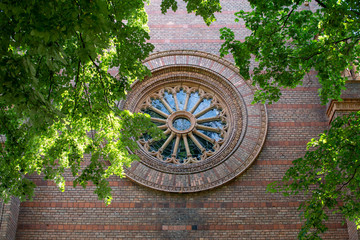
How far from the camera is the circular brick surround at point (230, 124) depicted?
11.1 metres

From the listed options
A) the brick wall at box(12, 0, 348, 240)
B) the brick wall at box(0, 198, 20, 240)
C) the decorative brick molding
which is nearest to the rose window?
the brick wall at box(12, 0, 348, 240)

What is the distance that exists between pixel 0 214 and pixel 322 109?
878 cm

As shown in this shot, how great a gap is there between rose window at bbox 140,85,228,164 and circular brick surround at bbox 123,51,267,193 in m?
0.25

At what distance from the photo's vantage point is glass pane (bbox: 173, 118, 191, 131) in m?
12.4

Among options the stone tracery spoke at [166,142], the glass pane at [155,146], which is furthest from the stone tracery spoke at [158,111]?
the glass pane at [155,146]

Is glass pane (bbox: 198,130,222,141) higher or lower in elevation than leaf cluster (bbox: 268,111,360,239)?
higher

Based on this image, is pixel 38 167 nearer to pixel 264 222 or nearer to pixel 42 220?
pixel 42 220

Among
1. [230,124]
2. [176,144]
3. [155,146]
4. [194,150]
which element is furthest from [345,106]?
[155,146]

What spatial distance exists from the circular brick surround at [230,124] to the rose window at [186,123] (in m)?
0.25

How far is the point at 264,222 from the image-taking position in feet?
34.7

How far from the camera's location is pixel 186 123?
41.0ft

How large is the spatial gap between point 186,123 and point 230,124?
49.9 inches

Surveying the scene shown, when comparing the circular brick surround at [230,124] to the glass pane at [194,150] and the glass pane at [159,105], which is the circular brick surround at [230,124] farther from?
the glass pane at [194,150]

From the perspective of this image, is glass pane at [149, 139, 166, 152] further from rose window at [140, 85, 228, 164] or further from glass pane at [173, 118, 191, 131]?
glass pane at [173, 118, 191, 131]
